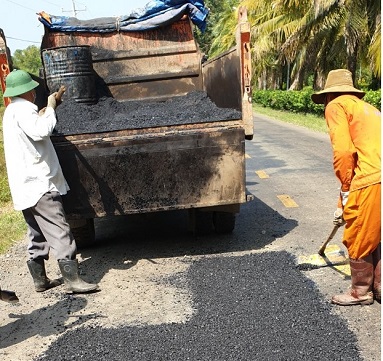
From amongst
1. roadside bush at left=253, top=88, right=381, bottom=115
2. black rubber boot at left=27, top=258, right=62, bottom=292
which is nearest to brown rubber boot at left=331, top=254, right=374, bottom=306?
black rubber boot at left=27, top=258, right=62, bottom=292

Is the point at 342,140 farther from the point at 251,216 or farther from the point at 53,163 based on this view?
the point at 251,216

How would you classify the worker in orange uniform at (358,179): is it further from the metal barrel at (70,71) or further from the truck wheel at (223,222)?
the metal barrel at (70,71)

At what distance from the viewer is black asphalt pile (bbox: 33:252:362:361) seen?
3117mm

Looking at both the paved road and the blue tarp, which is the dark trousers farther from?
the blue tarp

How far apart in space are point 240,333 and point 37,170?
210 centimetres

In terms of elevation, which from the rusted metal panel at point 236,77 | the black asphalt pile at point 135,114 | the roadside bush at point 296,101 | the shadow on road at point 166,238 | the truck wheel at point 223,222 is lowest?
the roadside bush at point 296,101

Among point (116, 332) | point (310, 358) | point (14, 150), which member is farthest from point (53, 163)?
point (310, 358)

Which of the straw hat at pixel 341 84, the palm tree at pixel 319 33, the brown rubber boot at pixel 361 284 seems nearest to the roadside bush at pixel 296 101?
the palm tree at pixel 319 33

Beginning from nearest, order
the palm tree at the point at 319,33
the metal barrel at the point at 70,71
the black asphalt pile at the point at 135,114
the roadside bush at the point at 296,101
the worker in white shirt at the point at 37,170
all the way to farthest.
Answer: the worker in white shirt at the point at 37,170 → the black asphalt pile at the point at 135,114 → the metal barrel at the point at 70,71 → the palm tree at the point at 319,33 → the roadside bush at the point at 296,101

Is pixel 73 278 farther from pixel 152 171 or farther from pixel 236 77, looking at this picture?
pixel 236 77

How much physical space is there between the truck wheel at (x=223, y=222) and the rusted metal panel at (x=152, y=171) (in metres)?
0.74

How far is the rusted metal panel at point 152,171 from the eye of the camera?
4.58 metres

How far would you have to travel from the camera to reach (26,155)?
13.8ft

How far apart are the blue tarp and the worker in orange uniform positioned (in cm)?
338
